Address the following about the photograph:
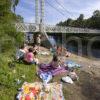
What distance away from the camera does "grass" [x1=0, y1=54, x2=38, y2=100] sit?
29.6ft

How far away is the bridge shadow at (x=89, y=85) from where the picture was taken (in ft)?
31.2

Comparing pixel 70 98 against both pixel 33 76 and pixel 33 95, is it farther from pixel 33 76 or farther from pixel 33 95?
pixel 33 76

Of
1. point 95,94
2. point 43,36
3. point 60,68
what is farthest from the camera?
point 43,36

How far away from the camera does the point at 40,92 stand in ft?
29.8

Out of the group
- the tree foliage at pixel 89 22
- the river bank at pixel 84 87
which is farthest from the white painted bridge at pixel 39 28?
the tree foliage at pixel 89 22

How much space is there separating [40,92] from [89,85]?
6.84ft

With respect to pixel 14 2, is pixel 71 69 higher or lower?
lower

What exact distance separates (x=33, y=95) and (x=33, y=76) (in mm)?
1537

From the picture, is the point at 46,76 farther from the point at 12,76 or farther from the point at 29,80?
the point at 12,76

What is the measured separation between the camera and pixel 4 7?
923 cm

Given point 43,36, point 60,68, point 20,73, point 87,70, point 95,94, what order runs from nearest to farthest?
point 95,94 → point 20,73 → point 60,68 → point 87,70 → point 43,36

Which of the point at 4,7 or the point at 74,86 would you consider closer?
the point at 4,7

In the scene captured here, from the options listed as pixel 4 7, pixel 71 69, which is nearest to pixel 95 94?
pixel 71 69

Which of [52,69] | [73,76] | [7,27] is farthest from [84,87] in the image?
[7,27]
